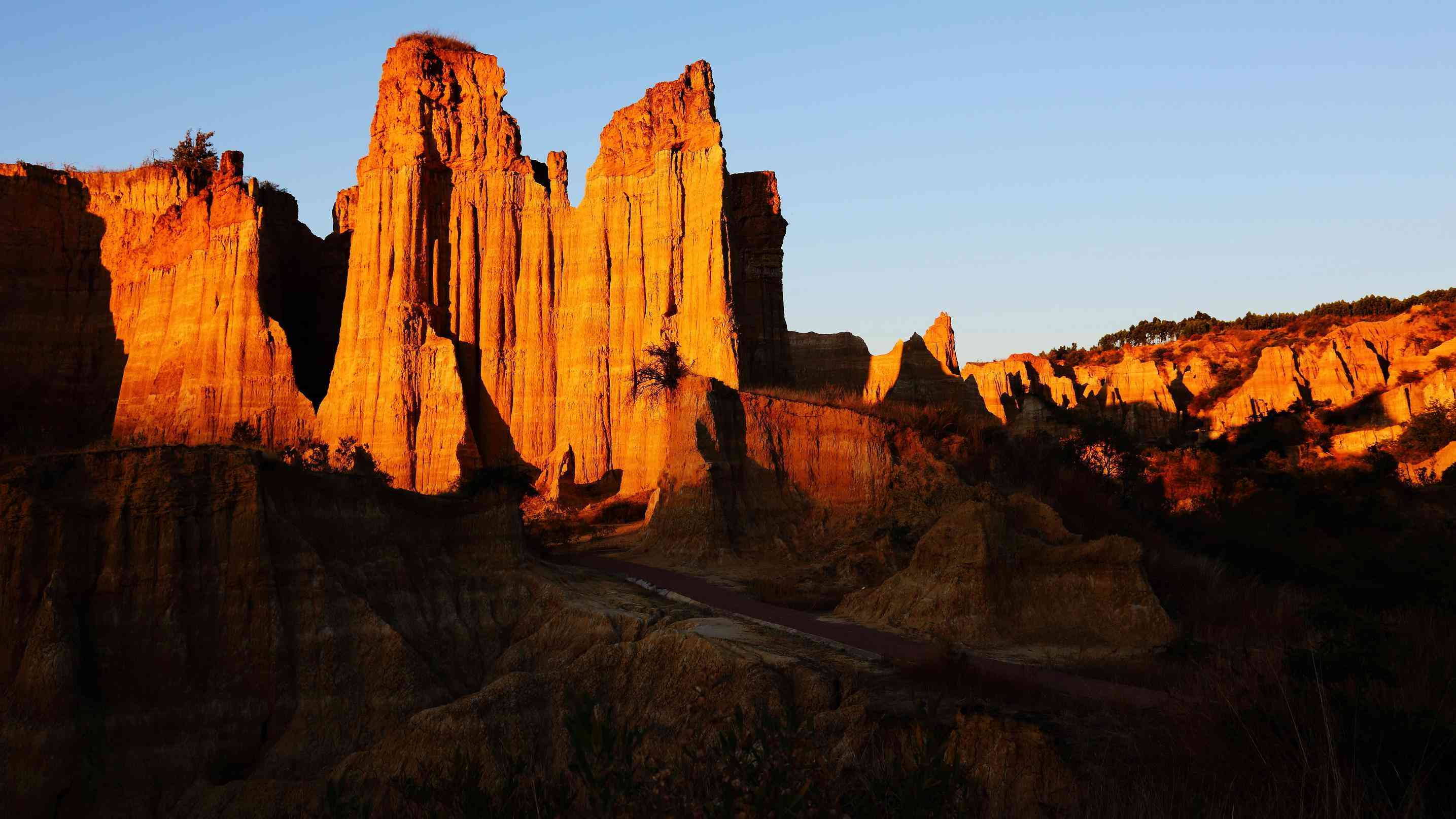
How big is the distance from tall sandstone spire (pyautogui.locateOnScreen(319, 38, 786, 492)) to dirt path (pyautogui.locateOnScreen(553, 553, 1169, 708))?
16.0 m

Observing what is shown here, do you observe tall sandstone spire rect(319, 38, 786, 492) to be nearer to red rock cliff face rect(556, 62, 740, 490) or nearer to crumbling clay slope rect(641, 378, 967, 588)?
red rock cliff face rect(556, 62, 740, 490)

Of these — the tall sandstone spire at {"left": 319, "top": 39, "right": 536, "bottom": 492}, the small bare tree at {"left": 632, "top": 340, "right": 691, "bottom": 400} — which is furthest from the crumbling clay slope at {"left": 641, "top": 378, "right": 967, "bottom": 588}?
the tall sandstone spire at {"left": 319, "top": 39, "right": 536, "bottom": 492}

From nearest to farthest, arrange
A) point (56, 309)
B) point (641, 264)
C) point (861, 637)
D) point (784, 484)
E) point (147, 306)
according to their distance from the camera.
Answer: point (861, 637) → point (784, 484) → point (641, 264) → point (147, 306) → point (56, 309)

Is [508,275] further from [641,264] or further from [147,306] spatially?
[147,306]

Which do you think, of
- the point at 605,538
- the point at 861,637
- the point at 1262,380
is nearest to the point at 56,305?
the point at 605,538

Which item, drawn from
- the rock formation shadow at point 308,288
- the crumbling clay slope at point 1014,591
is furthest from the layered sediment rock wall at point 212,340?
the crumbling clay slope at point 1014,591

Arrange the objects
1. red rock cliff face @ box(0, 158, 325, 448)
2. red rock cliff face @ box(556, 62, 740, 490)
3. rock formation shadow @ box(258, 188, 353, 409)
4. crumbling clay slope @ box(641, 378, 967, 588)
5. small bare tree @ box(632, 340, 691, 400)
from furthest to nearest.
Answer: rock formation shadow @ box(258, 188, 353, 409), red rock cliff face @ box(0, 158, 325, 448), red rock cliff face @ box(556, 62, 740, 490), small bare tree @ box(632, 340, 691, 400), crumbling clay slope @ box(641, 378, 967, 588)

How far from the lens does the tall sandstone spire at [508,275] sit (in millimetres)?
39812

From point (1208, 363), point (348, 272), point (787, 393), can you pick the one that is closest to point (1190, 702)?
point (787, 393)

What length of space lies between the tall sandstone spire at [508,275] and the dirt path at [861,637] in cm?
1604

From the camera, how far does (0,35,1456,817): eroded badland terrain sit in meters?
8.83

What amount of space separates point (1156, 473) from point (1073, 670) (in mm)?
27615

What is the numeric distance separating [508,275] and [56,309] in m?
18.6

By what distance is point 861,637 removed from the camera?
16.5 m
